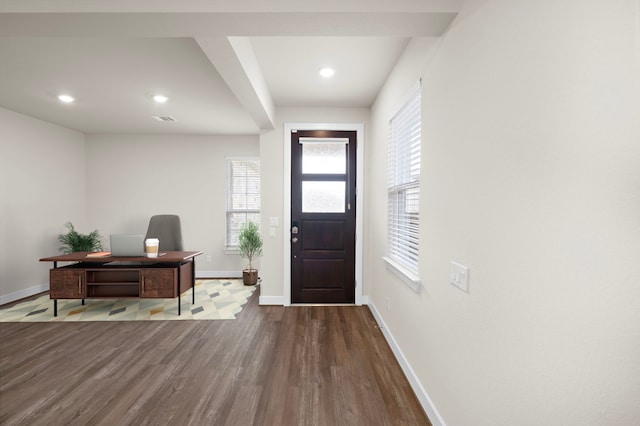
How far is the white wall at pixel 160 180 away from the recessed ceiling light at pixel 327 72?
280cm

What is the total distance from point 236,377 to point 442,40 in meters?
2.71

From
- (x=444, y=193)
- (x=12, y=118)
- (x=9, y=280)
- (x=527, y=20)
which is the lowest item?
(x=9, y=280)

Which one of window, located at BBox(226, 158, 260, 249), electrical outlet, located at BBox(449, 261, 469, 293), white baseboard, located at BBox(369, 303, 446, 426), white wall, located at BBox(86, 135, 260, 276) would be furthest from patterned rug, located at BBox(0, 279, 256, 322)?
electrical outlet, located at BBox(449, 261, 469, 293)

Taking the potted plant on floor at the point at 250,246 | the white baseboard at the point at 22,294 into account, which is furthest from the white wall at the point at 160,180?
the white baseboard at the point at 22,294

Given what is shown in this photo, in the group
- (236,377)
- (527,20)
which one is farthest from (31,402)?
(527,20)

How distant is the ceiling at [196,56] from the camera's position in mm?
1473

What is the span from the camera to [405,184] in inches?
94.3

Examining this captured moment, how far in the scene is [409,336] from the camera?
2.21 m

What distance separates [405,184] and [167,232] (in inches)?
142

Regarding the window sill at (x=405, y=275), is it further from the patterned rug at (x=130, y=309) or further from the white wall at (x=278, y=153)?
the patterned rug at (x=130, y=309)

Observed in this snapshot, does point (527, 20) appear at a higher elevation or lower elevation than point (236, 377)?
higher

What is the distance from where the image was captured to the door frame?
373 centimetres

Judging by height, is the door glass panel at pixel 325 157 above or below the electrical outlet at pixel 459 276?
above

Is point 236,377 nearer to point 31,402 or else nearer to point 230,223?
point 31,402
